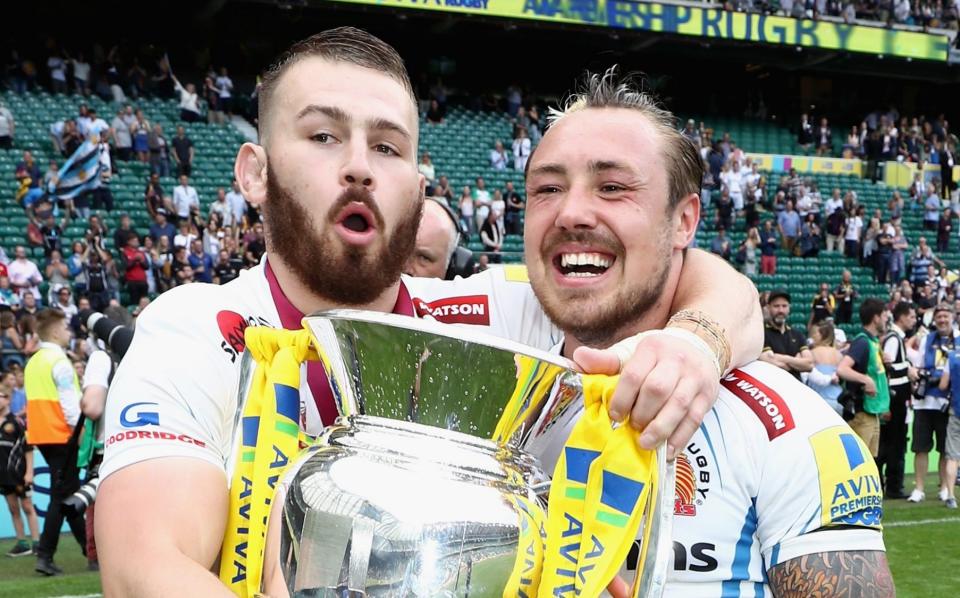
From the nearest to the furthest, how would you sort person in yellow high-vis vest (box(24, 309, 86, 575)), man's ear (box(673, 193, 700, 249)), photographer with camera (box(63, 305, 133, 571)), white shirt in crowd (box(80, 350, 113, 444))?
man's ear (box(673, 193, 700, 249))
photographer with camera (box(63, 305, 133, 571))
white shirt in crowd (box(80, 350, 113, 444))
person in yellow high-vis vest (box(24, 309, 86, 575))

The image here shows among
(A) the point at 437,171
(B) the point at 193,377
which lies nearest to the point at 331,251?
(B) the point at 193,377

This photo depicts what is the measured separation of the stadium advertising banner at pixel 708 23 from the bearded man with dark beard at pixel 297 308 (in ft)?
66.7

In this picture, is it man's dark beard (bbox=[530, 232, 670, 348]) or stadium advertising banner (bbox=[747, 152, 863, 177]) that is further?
stadium advertising banner (bbox=[747, 152, 863, 177])

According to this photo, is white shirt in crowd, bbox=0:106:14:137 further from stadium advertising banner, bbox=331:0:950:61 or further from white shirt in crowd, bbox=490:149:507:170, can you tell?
white shirt in crowd, bbox=490:149:507:170

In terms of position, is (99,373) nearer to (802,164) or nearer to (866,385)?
(866,385)

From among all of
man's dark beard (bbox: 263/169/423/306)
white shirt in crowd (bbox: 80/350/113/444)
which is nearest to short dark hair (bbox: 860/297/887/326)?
white shirt in crowd (bbox: 80/350/113/444)

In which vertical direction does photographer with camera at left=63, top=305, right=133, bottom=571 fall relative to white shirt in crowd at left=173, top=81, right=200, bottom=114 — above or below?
below

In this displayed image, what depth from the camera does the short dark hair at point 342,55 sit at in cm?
206

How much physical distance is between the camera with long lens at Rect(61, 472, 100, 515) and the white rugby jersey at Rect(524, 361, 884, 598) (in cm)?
555

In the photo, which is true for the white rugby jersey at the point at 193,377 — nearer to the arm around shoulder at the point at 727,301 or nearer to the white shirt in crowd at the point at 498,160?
the arm around shoulder at the point at 727,301

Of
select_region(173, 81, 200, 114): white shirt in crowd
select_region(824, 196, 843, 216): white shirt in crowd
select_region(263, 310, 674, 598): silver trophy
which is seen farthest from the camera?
select_region(824, 196, 843, 216): white shirt in crowd

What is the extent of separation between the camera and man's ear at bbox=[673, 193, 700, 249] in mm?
2029

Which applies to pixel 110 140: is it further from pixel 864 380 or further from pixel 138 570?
pixel 138 570

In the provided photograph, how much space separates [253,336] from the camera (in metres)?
1.60
